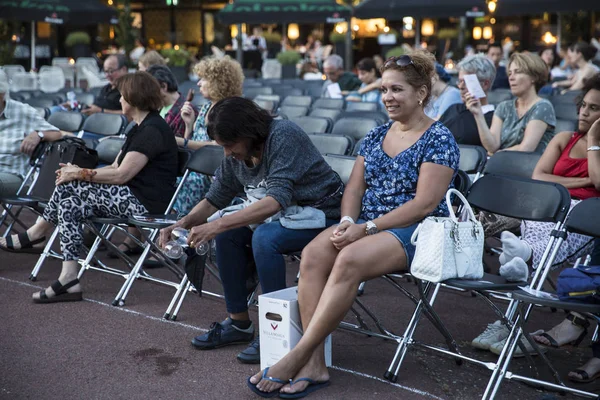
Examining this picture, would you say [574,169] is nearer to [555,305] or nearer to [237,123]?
[555,305]

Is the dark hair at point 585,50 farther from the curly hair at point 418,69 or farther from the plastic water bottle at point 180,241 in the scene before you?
the plastic water bottle at point 180,241

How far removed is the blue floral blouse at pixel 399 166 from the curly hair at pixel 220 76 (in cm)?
201

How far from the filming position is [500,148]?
6.27 metres

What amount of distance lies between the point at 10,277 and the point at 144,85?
181 cm

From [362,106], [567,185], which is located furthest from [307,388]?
[362,106]

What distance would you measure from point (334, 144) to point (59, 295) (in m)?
2.34

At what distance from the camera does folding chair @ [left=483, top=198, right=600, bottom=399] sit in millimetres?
3537

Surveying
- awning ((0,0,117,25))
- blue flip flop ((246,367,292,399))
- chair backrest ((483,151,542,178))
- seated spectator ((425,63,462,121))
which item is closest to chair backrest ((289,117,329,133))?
seated spectator ((425,63,462,121))

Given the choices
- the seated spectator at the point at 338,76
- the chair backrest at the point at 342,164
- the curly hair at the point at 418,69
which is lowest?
the chair backrest at the point at 342,164

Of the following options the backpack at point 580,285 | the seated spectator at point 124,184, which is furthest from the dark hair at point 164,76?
the backpack at point 580,285

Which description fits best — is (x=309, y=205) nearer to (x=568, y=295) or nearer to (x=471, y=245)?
(x=471, y=245)

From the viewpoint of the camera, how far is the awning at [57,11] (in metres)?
17.6

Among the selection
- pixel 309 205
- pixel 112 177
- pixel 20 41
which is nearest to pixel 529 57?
pixel 309 205

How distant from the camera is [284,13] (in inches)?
691
